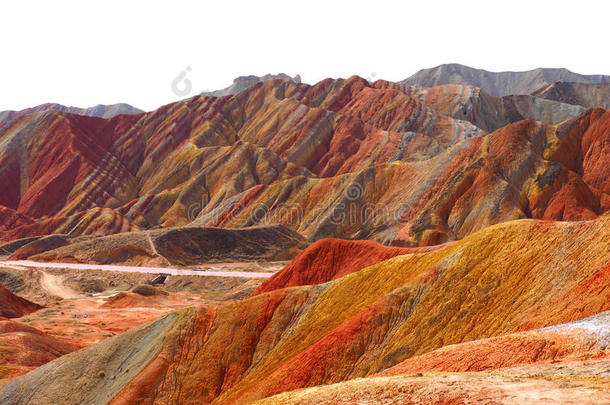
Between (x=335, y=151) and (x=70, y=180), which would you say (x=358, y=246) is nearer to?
(x=335, y=151)

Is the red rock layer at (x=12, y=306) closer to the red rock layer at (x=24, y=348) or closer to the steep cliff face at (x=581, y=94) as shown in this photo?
the red rock layer at (x=24, y=348)

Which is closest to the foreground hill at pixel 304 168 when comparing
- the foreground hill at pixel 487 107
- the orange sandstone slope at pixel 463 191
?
the orange sandstone slope at pixel 463 191

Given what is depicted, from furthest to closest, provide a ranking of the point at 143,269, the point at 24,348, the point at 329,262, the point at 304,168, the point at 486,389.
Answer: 1. the point at 304,168
2. the point at 143,269
3. the point at 329,262
4. the point at 24,348
5. the point at 486,389

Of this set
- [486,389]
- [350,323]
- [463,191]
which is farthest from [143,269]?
[486,389]

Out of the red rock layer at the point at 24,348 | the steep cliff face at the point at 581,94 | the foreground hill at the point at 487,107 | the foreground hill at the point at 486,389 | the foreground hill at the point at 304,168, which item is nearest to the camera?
the foreground hill at the point at 486,389

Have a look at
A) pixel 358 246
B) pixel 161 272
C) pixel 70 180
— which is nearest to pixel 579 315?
pixel 358 246

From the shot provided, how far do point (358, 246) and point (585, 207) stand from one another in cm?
4602

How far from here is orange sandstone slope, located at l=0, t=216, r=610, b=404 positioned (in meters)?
20.8

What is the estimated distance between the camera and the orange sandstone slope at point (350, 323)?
20812mm

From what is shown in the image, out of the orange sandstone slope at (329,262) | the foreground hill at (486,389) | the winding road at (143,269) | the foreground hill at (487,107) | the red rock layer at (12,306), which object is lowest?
the winding road at (143,269)

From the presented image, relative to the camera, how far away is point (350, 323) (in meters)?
23.6

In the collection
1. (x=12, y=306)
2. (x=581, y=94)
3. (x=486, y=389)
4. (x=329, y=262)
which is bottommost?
(x=12, y=306)

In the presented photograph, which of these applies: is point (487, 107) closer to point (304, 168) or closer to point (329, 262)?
point (304, 168)

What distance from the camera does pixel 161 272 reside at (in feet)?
213
